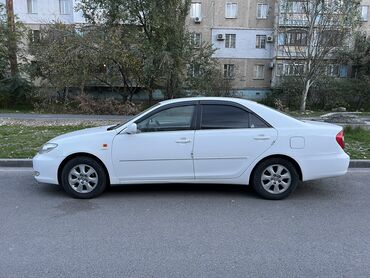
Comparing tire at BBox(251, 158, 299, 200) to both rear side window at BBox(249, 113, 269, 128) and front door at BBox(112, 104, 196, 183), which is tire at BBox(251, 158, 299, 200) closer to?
rear side window at BBox(249, 113, 269, 128)

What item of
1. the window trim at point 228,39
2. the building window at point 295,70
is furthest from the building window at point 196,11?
the building window at point 295,70

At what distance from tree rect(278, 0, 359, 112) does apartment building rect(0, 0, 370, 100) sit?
8304mm

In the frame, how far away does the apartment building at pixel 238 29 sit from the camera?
96.8ft

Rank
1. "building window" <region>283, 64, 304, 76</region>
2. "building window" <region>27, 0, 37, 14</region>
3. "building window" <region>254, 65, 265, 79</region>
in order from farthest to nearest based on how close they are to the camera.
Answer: "building window" <region>254, 65, 265, 79</region>
"building window" <region>27, 0, 37, 14</region>
"building window" <region>283, 64, 304, 76</region>

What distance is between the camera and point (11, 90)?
2105cm

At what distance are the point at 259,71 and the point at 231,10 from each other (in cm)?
622

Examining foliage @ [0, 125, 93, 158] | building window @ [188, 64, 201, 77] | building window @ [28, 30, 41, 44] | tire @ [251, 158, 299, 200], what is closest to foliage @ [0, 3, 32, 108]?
building window @ [28, 30, 41, 44]

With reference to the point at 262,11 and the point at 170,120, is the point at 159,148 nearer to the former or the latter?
the point at 170,120

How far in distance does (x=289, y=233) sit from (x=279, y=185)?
1.19m

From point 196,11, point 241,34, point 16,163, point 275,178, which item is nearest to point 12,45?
point 196,11

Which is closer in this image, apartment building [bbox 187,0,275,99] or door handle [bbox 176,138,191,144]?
door handle [bbox 176,138,191,144]

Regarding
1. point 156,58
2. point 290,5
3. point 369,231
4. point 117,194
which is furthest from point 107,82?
point 369,231

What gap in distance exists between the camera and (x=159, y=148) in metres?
4.77

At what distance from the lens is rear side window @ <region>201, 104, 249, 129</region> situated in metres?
4.88
